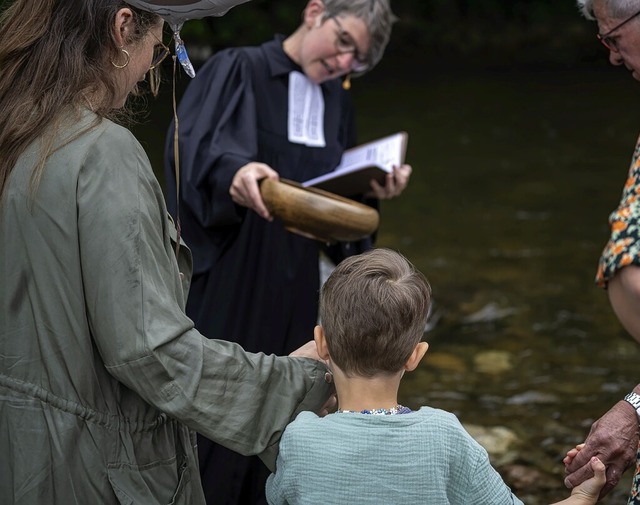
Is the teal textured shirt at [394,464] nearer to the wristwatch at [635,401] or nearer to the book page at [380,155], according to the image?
the wristwatch at [635,401]

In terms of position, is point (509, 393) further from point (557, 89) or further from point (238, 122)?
A: point (557, 89)

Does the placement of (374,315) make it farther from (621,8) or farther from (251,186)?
(251,186)

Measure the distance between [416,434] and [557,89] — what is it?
1221cm

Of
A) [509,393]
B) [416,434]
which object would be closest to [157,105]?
[509,393]

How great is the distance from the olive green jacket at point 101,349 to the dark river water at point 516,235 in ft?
7.61

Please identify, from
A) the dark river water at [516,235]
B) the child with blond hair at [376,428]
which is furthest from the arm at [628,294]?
the dark river water at [516,235]

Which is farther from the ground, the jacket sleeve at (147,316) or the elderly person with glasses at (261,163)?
the jacket sleeve at (147,316)

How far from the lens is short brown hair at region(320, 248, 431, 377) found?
6.44 ft

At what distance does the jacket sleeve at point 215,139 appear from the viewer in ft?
11.2

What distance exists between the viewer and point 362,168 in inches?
131

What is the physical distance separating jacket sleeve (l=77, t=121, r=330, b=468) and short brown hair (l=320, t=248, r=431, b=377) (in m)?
0.21

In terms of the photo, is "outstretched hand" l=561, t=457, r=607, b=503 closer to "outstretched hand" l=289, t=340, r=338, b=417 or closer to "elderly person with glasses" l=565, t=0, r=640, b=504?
"elderly person with glasses" l=565, t=0, r=640, b=504

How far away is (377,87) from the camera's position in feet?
45.3

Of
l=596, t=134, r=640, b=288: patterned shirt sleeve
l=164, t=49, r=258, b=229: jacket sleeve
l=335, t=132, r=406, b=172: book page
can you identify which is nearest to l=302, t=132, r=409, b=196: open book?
l=335, t=132, r=406, b=172: book page
